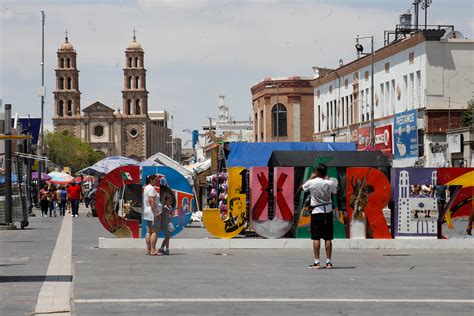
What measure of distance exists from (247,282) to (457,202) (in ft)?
33.0

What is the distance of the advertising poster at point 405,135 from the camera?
57.0 m

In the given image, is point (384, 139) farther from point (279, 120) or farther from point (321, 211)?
point (321, 211)

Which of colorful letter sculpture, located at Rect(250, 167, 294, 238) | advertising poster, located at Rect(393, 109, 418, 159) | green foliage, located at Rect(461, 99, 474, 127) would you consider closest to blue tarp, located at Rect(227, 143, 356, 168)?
colorful letter sculpture, located at Rect(250, 167, 294, 238)

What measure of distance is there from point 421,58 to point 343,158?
31.3 m

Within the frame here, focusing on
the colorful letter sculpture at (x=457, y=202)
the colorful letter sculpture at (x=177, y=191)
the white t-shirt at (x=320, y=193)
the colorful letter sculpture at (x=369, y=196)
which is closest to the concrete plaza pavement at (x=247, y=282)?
the white t-shirt at (x=320, y=193)

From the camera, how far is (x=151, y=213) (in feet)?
73.2

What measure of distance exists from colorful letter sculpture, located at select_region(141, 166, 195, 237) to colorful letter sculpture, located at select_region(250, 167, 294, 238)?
4.70 feet

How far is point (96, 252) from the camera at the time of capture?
2241 cm

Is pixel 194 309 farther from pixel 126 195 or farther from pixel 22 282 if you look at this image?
pixel 126 195

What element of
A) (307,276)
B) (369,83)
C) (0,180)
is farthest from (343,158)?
(369,83)

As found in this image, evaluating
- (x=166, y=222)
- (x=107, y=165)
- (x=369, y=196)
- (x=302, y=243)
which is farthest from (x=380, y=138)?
(x=166, y=222)

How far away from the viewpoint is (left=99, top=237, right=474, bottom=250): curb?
78.4ft

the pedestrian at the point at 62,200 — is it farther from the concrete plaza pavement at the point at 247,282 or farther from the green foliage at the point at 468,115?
the concrete plaza pavement at the point at 247,282

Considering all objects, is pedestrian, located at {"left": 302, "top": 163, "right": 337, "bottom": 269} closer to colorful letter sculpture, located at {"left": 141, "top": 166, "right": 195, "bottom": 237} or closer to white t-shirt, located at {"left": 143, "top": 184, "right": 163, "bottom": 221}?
white t-shirt, located at {"left": 143, "top": 184, "right": 163, "bottom": 221}
